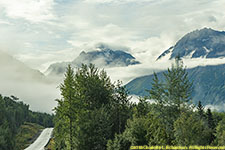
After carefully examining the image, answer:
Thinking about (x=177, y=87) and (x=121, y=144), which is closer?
(x=121, y=144)

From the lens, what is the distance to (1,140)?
9694 centimetres

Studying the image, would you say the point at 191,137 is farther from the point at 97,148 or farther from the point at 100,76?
the point at 100,76

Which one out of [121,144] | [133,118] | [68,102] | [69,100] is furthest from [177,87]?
[68,102]

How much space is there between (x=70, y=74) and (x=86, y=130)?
10.1 m

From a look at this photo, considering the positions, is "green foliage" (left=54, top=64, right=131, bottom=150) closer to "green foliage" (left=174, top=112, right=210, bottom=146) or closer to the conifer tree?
the conifer tree

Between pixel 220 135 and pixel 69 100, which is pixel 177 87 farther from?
pixel 220 135

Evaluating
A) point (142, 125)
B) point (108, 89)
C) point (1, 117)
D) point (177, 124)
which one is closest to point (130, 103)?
point (108, 89)

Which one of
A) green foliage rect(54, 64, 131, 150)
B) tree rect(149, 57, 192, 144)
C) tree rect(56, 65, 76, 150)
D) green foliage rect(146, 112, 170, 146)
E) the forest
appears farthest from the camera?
tree rect(56, 65, 76, 150)

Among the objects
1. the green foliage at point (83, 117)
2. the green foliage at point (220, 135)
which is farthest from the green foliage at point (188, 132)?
the green foliage at point (220, 135)

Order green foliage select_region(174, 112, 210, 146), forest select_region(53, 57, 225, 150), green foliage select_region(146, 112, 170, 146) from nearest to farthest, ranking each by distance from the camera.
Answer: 1. green foliage select_region(174, 112, 210, 146)
2. green foliage select_region(146, 112, 170, 146)
3. forest select_region(53, 57, 225, 150)

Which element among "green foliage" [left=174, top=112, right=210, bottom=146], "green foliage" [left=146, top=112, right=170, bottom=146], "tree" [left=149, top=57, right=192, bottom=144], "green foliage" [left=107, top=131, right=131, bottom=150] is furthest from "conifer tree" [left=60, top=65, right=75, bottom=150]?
"green foliage" [left=174, top=112, right=210, bottom=146]

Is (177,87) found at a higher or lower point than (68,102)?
higher

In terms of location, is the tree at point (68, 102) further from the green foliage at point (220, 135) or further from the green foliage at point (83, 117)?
the green foliage at point (220, 135)

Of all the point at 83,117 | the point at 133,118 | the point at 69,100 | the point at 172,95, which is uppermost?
the point at 172,95
